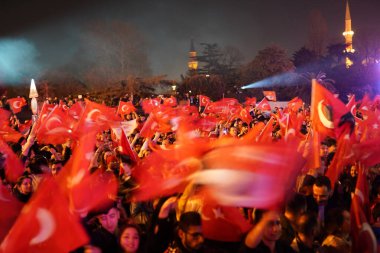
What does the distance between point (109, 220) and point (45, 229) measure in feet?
1.90

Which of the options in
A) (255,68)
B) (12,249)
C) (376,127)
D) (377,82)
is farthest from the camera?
(255,68)

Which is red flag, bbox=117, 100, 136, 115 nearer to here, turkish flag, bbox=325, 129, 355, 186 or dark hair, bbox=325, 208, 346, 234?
turkish flag, bbox=325, 129, 355, 186

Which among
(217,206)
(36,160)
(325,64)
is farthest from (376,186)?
(325,64)

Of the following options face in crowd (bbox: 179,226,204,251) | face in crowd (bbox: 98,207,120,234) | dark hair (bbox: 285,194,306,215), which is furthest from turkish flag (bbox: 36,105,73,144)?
face in crowd (bbox: 179,226,204,251)

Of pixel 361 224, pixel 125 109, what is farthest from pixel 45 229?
pixel 125 109

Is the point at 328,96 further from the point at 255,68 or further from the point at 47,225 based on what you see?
the point at 255,68

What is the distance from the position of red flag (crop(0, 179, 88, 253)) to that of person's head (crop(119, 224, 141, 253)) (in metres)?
0.30

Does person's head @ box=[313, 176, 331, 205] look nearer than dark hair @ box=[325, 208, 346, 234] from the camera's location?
No

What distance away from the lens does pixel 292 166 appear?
3.74 meters

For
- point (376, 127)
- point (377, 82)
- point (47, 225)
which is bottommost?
point (377, 82)

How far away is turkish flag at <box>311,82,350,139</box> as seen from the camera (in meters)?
6.67

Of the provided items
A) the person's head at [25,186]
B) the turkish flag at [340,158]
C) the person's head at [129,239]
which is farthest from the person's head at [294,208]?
the person's head at [25,186]

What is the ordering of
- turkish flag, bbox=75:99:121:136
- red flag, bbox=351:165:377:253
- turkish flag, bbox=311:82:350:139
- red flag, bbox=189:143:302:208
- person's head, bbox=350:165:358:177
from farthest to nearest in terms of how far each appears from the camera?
turkish flag, bbox=75:99:121:136 → turkish flag, bbox=311:82:350:139 → person's head, bbox=350:165:358:177 → red flag, bbox=189:143:302:208 → red flag, bbox=351:165:377:253

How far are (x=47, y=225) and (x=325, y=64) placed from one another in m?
47.4
